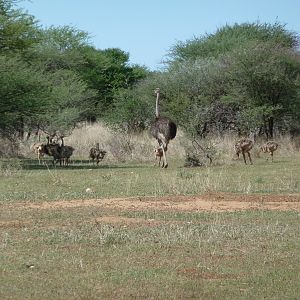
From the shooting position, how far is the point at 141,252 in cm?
1007

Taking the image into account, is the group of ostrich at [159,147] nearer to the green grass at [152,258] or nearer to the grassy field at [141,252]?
the grassy field at [141,252]

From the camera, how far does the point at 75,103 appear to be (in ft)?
153

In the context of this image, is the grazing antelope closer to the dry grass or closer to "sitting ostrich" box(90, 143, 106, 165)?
the dry grass

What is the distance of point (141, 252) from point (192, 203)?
5.42 metres

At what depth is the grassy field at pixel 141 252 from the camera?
8.17 meters

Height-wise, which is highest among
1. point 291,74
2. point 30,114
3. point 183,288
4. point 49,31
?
point 49,31

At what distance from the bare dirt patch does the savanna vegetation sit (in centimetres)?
4

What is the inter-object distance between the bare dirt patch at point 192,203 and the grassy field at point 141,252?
183 mm

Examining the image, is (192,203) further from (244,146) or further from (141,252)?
(244,146)

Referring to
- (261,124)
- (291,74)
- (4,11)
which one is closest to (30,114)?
(4,11)

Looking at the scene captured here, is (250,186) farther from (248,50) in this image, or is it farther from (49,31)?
(49,31)

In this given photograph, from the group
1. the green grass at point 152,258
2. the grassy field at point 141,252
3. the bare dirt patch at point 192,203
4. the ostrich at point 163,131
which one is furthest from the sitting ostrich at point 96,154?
the green grass at point 152,258

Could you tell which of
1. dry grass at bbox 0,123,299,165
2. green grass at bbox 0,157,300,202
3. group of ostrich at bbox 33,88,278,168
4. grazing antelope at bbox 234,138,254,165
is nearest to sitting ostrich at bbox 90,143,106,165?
group of ostrich at bbox 33,88,278,168

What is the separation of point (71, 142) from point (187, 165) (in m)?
11.4
